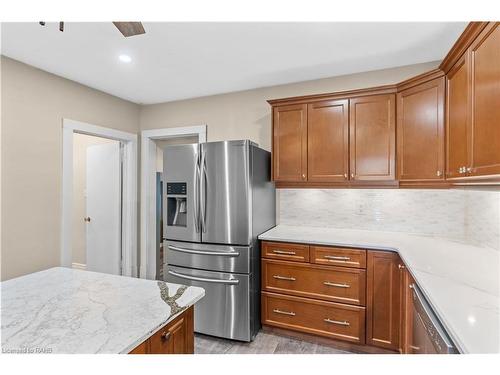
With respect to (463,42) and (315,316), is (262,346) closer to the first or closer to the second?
(315,316)

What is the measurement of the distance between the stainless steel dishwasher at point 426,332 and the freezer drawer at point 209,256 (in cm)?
129

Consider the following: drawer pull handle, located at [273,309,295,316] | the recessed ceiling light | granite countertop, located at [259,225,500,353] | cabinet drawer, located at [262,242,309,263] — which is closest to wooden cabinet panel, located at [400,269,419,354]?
granite countertop, located at [259,225,500,353]

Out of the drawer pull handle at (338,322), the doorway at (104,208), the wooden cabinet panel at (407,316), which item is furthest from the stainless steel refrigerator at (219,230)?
the doorway at (104,208)

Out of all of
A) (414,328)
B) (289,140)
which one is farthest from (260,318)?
(289,140)

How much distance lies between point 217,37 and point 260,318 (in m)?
2.53

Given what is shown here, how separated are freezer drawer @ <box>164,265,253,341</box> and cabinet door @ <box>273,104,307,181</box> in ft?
3.61

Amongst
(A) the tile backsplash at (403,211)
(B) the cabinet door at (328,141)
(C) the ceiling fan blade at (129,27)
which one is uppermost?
(C) the ceiling fan blade at (129,27)

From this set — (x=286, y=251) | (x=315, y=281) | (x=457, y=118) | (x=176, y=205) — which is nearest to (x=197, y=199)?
(x=176, y=205)

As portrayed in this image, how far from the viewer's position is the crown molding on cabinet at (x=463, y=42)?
1.48 meters

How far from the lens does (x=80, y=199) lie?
4.25 m

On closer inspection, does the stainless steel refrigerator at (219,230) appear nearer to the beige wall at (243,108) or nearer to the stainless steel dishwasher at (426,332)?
the beige wall at (243,108)

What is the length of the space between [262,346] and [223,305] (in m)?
0.49

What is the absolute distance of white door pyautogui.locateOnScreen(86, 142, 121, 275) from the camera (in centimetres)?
363

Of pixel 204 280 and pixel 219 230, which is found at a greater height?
pixel 219 230
